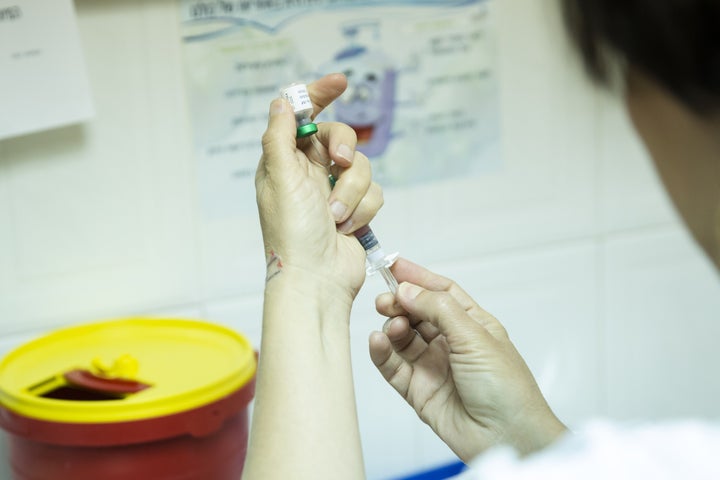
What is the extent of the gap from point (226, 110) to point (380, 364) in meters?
0.41

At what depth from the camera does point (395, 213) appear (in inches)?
50.4

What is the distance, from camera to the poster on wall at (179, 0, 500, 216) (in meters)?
1.15

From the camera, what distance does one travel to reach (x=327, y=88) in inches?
34.7

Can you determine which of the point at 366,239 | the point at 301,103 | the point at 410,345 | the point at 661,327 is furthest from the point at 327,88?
the point at 661,327

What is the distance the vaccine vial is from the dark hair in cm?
34

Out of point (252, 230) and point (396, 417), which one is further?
point (396, 417)

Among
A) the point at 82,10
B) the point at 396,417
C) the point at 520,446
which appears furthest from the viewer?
the point at 396,417

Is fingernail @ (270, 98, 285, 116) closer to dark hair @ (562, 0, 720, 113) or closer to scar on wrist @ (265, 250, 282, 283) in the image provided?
scar on wrist @ (265, 250, 282, 283)

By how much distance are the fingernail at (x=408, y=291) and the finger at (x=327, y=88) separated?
0.20m

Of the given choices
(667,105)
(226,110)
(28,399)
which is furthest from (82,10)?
(667,105)

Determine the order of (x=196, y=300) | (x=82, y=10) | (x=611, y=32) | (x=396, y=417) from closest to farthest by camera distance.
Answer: (x=611, y=32), (x=82, y=10), (x=196, y=300), (x=396, y=417)

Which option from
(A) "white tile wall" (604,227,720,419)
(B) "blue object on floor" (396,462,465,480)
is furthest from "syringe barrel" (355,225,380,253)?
(A) "white tile wall" (604,227,720,419)

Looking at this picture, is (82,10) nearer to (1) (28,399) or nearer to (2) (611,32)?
(1) (28,399)

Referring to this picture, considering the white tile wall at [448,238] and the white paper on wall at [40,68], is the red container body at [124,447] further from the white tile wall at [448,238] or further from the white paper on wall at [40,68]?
the white paper on wall at [40,68]
